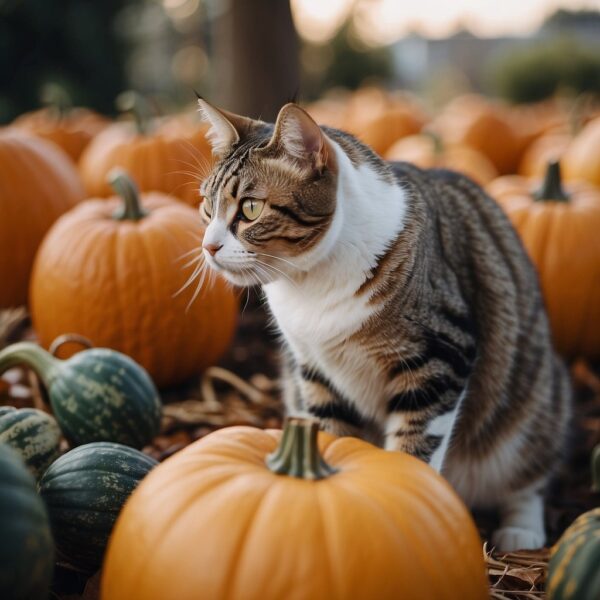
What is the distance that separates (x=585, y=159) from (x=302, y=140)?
3425 mm

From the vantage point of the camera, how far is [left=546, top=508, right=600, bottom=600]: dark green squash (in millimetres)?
1401

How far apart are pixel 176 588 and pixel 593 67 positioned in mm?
15589

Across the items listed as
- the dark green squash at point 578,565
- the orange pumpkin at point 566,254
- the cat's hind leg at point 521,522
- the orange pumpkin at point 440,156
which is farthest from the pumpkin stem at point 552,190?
the dark green squash at point 578,565

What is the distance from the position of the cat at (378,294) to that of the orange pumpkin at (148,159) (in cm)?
211

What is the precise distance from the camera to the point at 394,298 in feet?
6.71

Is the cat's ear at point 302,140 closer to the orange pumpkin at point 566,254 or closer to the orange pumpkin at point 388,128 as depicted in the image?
the orange pumpkin at point 566,254

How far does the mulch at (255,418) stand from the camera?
1.90 meters

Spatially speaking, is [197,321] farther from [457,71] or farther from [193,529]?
[457,71]

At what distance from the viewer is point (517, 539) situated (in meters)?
2.37

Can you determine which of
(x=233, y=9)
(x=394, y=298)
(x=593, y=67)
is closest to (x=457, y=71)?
(x=593, y=67)

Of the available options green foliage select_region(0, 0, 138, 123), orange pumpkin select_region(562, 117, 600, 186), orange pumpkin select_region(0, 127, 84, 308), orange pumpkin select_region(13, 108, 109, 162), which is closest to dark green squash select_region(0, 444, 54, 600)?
orange pumpkin select_region(0, 127, 84, 308)

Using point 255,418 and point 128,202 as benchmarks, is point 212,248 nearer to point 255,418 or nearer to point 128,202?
point 255,418

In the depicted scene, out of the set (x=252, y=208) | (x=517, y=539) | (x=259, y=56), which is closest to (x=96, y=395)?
(x=252, y=208)

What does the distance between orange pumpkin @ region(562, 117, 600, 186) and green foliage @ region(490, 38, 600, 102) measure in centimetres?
1027
